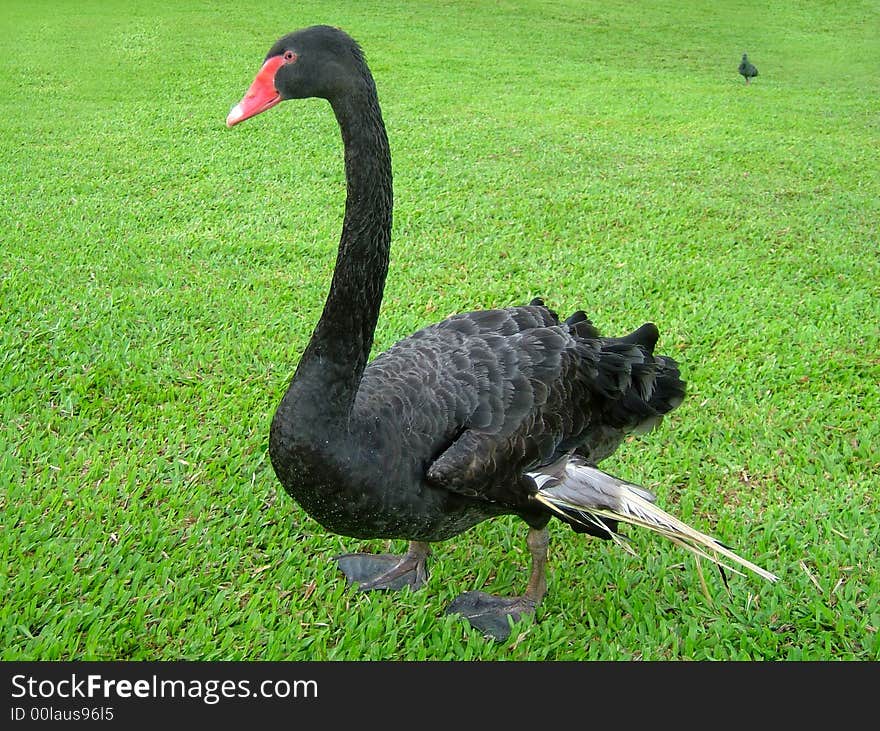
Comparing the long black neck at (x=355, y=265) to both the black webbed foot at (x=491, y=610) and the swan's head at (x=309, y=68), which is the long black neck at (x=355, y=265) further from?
the black webbed foot at (x=491, y=610)

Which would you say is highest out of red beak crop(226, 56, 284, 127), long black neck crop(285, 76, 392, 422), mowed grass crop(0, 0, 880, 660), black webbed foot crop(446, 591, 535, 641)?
red beak crop(226, 56, 284, 127)

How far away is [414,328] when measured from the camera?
4410 millimetres

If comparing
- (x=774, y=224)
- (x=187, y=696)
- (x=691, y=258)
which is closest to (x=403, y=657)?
(x=187, y=696)

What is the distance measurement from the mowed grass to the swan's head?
64.3 inches

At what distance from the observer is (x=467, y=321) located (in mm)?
2975

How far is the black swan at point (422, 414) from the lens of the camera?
6.88ft

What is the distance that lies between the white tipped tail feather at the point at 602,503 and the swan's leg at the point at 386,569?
0.71m

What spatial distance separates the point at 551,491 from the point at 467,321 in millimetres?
855

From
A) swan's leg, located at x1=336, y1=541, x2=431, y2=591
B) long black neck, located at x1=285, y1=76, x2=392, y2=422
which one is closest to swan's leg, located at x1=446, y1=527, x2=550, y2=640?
swan's leg, located at x1=336, y1=541, x2=431, y2=591

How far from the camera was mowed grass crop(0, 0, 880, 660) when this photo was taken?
2631mm

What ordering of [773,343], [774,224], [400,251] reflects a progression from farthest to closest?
[774,224], [400,251], [773,343]

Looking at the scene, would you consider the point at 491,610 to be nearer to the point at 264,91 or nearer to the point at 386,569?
the point at 386,569

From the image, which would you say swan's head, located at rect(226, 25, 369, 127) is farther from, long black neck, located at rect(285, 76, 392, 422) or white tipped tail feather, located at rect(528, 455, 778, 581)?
white tipped tail feather, located at rect(528, 455, 778, 581)

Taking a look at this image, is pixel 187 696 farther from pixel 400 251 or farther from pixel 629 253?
pixel 629 253
